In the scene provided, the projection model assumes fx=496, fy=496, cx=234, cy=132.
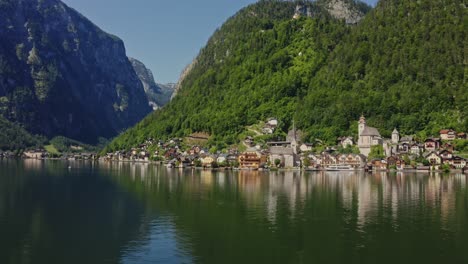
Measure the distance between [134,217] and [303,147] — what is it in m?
113

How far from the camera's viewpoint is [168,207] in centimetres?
5650

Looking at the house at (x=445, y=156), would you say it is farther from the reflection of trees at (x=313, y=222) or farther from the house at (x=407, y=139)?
the reflection of trees at (x=313, y=222)

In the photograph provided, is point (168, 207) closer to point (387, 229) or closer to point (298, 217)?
point (298, 217)

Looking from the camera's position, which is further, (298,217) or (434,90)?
(434,90)

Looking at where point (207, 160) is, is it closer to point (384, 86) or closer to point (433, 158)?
point (384, 86)

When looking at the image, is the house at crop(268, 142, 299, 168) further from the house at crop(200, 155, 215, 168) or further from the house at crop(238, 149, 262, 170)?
the house at crop(200, 155, 215, 168)

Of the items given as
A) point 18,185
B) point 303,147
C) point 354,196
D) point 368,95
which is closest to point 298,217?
point 354,196

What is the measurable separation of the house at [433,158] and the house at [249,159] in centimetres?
4566

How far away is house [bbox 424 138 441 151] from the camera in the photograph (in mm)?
131375

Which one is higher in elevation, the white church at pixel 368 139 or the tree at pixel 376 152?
the white church at pixel 368 139

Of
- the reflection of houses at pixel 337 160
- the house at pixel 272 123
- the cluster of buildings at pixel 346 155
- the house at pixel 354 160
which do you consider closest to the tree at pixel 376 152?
the cluster of buildings at pixel 346 155

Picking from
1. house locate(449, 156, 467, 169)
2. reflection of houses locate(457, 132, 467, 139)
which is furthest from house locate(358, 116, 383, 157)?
house locate(449, 156, 467, 169)

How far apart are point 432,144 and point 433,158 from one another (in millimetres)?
6664

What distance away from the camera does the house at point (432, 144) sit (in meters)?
131
